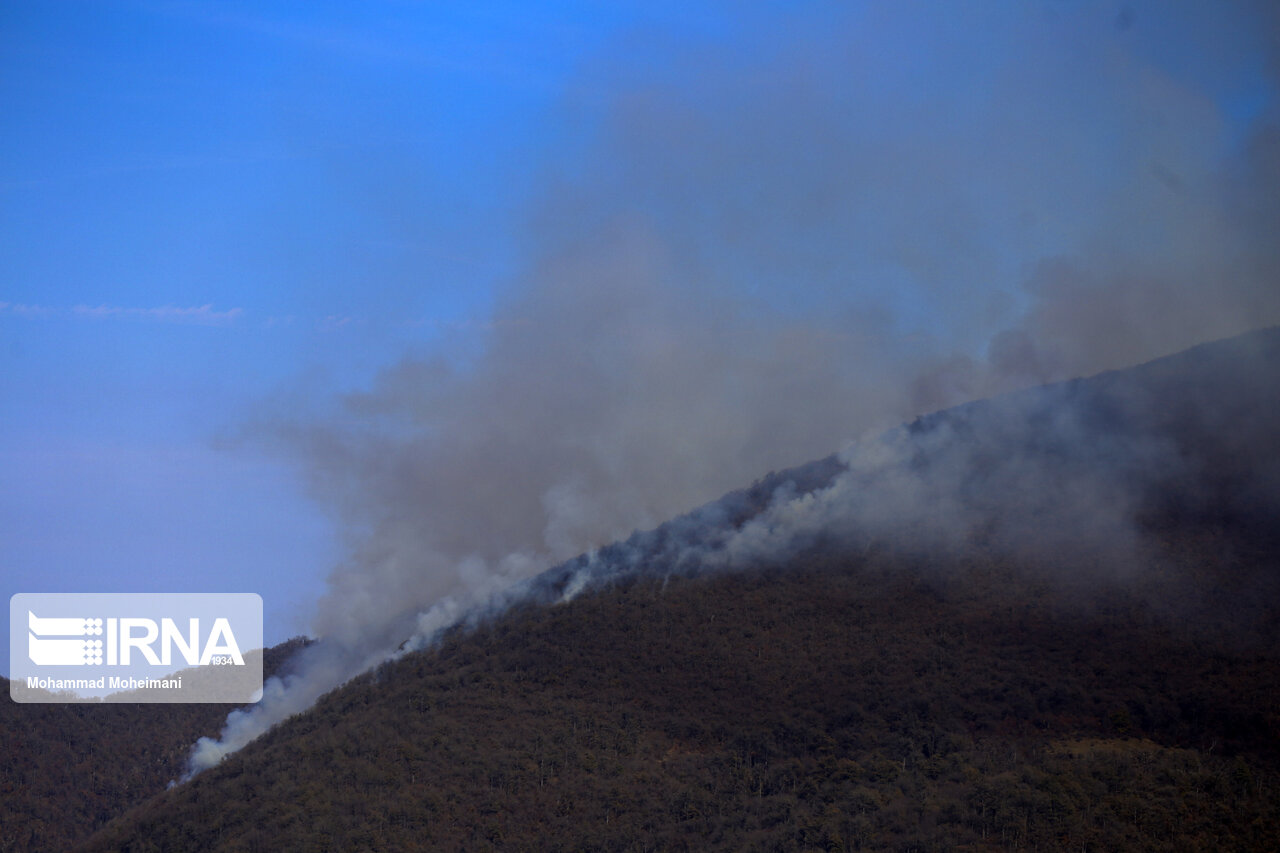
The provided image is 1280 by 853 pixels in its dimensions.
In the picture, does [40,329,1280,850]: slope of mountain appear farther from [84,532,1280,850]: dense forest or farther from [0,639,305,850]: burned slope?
[0,639,305,850]: burned slope

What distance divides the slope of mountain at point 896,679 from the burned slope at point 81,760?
14.7 metres

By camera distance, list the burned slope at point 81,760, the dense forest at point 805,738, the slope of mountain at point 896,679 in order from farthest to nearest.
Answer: the burned slope at point 81,760 < the slope of mountain at point 896,679 < the dense forest at point 805,738

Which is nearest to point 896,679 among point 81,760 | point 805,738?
point 805,738

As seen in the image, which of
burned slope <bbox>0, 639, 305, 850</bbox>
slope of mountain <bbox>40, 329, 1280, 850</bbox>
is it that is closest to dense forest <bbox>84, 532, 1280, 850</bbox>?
slope of mountain <bbox>40, 329, 1280, 850</bbox>

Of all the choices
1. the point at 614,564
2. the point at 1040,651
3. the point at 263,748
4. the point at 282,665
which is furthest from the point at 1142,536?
the point at 282,665

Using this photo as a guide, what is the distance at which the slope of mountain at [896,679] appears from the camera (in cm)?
6306

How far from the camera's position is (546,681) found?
89.0 meters

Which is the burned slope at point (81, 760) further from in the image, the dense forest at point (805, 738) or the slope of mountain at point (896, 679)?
the slope of mountain at point (896, 679)

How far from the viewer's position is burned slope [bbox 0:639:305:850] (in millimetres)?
A: 95188

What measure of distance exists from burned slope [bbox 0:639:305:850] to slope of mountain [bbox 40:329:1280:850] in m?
14.7

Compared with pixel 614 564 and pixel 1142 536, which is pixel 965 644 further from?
pixel 614 564

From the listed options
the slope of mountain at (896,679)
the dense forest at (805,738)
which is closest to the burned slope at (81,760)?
the dense forest at (805,738)

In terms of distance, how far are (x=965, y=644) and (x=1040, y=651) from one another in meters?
5.49

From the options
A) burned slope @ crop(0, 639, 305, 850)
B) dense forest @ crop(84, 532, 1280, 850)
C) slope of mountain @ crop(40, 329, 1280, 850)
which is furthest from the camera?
burned slope @ crop(0, 639, 305, 850)
